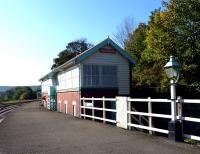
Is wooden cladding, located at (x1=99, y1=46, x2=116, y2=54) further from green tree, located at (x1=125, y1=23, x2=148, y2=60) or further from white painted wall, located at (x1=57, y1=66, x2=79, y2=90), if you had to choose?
green tree, located at (x1=125, y1=23, x2=148, y2=60)

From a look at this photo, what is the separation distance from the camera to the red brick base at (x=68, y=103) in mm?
24891

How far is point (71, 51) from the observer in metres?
88.6

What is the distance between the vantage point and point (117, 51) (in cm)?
2603

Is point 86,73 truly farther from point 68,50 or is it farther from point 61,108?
point 68,50

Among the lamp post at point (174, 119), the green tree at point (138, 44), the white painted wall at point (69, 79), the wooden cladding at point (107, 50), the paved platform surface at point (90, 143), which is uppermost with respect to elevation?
the green tree at point (138, 44)

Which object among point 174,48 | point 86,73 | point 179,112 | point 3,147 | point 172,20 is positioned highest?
point 172,20

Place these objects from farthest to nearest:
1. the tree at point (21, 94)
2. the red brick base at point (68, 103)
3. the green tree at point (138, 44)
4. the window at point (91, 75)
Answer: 1. the tree at point (21, 94)
2. the green tree at point (138, 44)
3. the window at point (91, 75)
4. the red brick base at point (68, 103)

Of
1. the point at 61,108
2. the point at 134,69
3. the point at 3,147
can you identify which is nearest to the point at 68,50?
the point at 134,69

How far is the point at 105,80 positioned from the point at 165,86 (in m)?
7.90

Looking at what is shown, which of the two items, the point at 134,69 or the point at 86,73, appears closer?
the point at 86,73

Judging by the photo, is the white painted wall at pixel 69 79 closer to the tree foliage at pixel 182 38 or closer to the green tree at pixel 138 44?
the tree foliage at pixel 182 38

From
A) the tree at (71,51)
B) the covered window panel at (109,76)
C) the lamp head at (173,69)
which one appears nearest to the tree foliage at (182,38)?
the covered window panel at (109,76)

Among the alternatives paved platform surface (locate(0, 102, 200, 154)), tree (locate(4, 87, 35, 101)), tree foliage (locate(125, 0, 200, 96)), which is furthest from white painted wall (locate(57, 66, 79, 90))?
tree (locate(4, 87, 35, 101))

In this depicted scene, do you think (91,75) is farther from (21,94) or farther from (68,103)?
(21,94)
